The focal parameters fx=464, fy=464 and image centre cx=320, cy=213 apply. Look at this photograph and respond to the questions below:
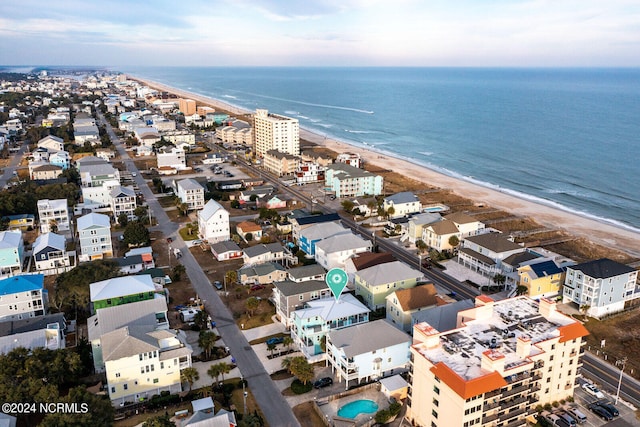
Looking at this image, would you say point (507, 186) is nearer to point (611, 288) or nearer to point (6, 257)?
point (611, 288)

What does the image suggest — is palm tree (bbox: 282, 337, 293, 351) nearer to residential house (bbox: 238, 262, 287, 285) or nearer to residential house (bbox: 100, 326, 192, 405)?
residential house (bbox: 100, 326, 192, 405)

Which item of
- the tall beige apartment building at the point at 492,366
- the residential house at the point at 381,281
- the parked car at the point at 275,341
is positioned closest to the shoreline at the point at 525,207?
the residential house at the point at 381,281

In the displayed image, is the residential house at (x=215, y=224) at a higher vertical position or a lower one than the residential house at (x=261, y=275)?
higher

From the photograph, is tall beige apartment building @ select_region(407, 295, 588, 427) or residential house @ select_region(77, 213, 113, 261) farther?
residential house @ select_region(77, 213, 113, 261)

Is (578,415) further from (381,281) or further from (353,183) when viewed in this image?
(353,183)

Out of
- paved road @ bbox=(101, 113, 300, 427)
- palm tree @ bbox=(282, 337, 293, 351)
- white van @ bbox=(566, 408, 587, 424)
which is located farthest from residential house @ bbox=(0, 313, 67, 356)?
white van @ bbox=(566, 408, 587, 424)

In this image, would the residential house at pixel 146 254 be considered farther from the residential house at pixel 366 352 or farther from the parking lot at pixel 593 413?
the parking lot at pixel 593 413
